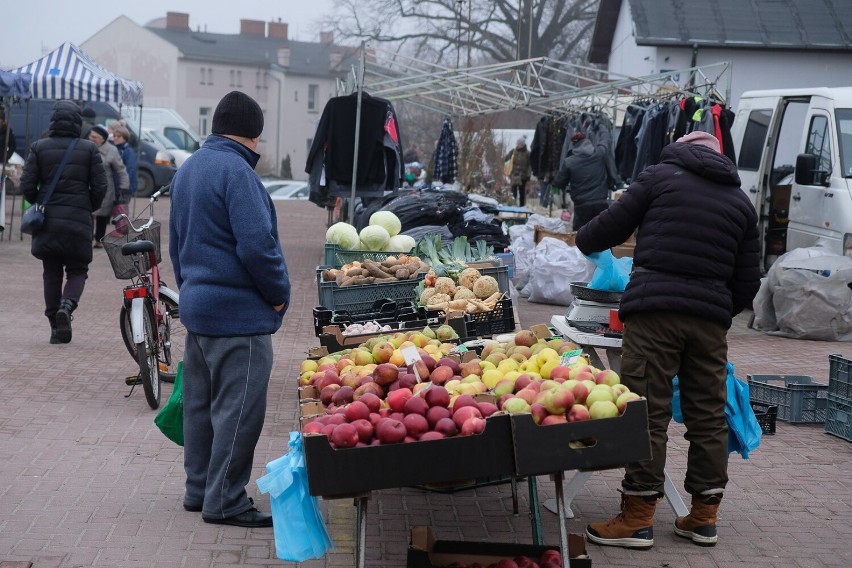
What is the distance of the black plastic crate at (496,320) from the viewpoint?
7.15 m

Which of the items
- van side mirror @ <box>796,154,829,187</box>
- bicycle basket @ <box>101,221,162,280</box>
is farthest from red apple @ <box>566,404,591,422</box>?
van side mirror @ <box>796,154,829,187</box>

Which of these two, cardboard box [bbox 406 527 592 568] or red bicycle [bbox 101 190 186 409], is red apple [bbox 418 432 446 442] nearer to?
cardboard box [bbox 406 527 592 568]

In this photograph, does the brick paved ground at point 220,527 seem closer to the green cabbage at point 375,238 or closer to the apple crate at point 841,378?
the apple crate at point 841,378

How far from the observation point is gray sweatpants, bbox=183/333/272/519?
496 centimetres

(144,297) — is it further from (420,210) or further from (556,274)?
(556,274)

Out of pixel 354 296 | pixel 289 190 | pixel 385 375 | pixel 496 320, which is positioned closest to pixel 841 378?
pixel 496 320

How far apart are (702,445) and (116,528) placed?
282 cm

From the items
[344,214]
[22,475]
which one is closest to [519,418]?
[22,475]

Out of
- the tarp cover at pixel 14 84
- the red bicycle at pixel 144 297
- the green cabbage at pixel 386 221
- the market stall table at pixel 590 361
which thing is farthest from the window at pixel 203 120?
the market stall table at pixel 590 361

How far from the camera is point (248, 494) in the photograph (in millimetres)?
5707

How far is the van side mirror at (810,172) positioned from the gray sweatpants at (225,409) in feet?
26.6

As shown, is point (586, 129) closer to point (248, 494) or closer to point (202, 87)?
point (248, 494)

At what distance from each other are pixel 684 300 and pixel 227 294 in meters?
2.07

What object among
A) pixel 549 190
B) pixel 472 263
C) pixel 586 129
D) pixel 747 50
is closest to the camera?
pixel 472 263
